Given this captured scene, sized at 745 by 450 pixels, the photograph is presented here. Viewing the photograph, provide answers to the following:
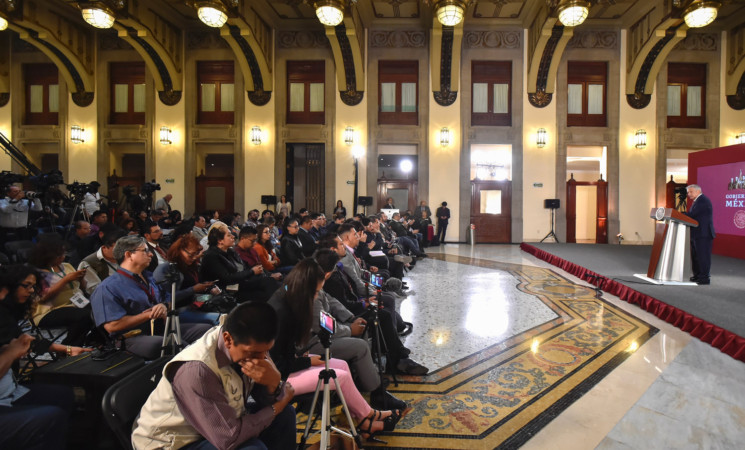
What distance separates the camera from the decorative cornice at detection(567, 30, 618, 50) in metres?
11.7

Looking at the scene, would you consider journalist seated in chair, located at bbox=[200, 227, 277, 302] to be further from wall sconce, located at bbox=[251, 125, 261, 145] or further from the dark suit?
wall sconce, located at bbox=[251, 125, 261, 145]

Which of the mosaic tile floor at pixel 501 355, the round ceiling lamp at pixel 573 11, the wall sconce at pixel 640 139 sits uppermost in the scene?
the round ceiling lamp at pixel 573 11

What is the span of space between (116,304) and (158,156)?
11.1 meters

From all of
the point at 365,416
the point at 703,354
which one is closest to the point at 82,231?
the point at 365,416

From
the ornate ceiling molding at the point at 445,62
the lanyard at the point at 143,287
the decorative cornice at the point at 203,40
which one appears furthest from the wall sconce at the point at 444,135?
the lanyard at the point at 143,287

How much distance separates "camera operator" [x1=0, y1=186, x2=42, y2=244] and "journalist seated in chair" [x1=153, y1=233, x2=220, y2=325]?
158 inches

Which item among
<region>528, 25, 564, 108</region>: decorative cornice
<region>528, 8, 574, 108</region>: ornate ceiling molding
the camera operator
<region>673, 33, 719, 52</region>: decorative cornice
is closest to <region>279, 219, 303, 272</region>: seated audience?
the camera operator

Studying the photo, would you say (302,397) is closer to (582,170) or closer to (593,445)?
(593,445)

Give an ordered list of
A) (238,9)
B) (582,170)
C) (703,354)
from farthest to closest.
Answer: (582,170), (238,9), (703,354)

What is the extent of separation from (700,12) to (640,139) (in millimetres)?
3894

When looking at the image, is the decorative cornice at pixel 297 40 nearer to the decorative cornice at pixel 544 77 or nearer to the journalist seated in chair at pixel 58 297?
the decorative cornice at pixel 544 77

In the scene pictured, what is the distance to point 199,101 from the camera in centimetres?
1212

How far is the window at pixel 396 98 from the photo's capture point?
1210 cm

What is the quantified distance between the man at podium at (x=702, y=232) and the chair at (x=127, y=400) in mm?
6499
